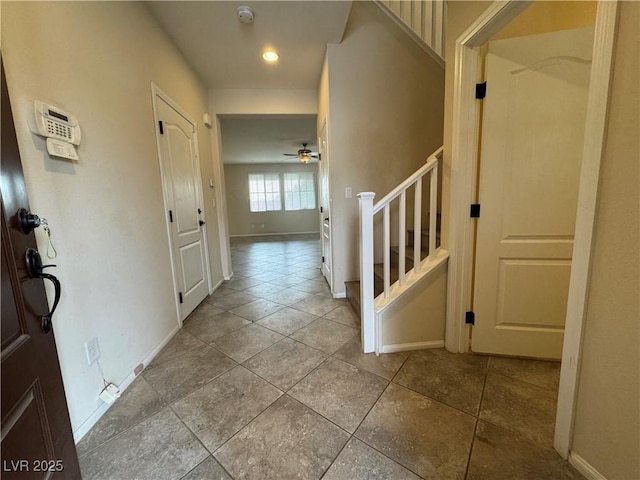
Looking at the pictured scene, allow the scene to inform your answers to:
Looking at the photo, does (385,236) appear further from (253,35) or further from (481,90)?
(253,35)

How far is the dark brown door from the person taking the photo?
697 mm

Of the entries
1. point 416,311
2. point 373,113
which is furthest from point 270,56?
point 416,311

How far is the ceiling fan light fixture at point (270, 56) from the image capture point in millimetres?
2629

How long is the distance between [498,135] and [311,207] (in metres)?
8.08

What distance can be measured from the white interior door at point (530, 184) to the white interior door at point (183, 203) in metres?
2.45

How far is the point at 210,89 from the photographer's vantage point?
3.42 metres

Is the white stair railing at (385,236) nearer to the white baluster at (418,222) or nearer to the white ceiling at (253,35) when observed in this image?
the white baluster at (418,222)

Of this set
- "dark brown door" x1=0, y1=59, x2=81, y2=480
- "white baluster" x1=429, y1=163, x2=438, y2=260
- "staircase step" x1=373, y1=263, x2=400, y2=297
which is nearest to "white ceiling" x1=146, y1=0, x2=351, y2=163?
"white baluster" x1=429, y1=163, x2=438, y2=260

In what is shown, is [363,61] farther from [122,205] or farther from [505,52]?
[122,205]

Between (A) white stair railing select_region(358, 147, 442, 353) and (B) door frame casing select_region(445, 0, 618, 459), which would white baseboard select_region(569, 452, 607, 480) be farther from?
(A) white stair railing select_region(358, 147, 442, 353)

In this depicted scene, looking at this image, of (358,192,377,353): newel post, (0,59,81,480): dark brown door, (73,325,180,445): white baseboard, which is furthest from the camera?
(358,192,377,353): newel post

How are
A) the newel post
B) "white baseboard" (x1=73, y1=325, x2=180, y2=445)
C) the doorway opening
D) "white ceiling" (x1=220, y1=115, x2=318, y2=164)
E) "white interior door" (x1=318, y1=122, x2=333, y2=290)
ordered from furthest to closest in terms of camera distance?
the doorway opening < "white ceiling" (x1=220, y1=115, x2=318, y2=164) < "white interior door" (x1=318, y1=122, x2=333, y2=290) < the newel post < "white baseboard" (x1=73, y1=325, x2=180, y2=445)

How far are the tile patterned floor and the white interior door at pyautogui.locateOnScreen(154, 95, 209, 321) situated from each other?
2.14 feet

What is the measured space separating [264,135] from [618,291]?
5.73 metres
